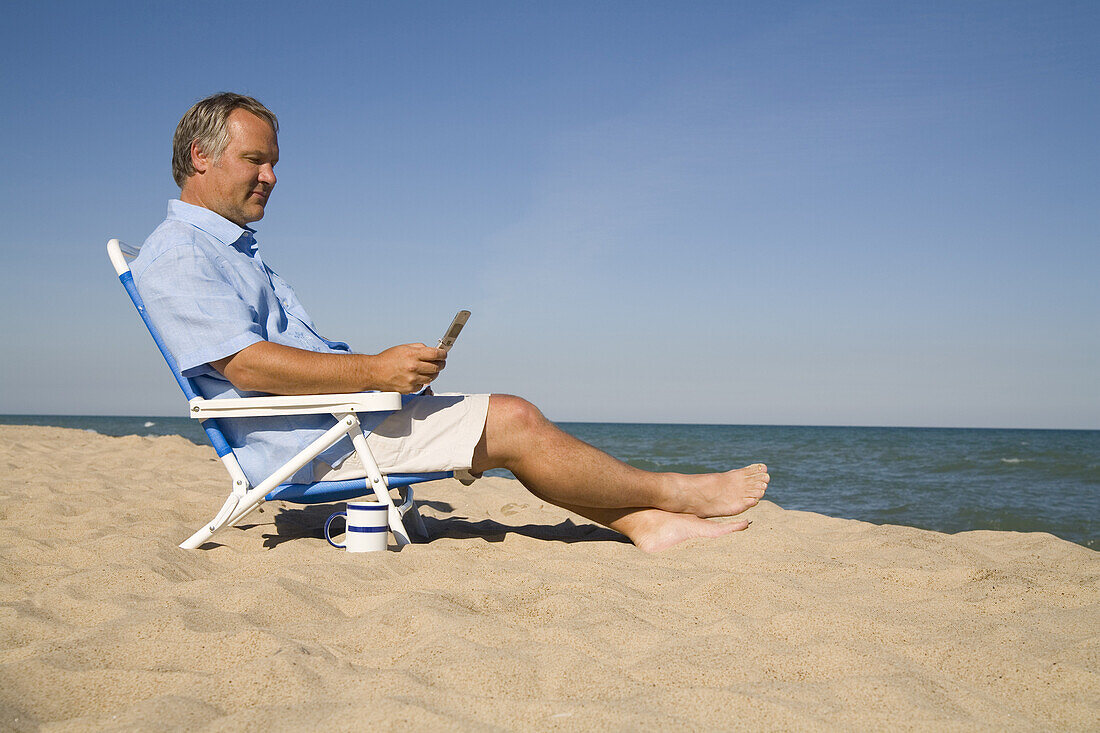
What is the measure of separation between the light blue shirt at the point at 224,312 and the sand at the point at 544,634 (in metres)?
0.38

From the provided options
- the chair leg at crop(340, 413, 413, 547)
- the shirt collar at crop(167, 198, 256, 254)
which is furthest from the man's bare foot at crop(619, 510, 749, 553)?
the shirt collar at crop(167, 198, 256, 254)

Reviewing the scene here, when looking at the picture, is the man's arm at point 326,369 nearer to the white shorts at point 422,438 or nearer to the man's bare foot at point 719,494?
the white shorts at point 422,438

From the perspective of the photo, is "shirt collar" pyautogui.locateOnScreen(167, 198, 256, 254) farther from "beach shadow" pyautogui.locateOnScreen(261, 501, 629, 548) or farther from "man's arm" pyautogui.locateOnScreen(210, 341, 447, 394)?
"beach shadow" pyautogui.locateOnScreen(261, 501, 629, 548)

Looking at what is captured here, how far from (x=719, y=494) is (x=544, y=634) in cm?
137

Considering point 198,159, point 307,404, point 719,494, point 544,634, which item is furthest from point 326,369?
point 719,494

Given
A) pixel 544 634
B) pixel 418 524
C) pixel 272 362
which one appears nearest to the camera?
pixel 544 634

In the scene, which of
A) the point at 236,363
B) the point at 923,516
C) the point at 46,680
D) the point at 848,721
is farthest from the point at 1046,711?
the point at 923,516

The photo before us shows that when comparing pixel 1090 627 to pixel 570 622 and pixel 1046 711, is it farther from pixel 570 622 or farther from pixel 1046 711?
pixel 570 622

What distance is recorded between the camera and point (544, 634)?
1.71 metres

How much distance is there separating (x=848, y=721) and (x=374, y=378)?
1.64 metres

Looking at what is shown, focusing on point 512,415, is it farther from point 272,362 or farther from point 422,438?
point 272,362

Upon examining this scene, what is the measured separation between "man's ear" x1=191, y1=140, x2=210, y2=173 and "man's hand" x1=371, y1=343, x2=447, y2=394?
3.17 feet

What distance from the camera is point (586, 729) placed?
123cm

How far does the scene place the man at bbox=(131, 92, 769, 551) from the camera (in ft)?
7.66
